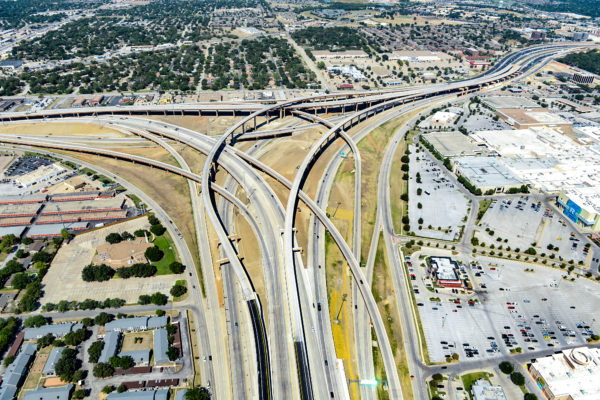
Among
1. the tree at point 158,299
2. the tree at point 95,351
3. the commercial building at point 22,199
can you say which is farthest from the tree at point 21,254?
the tree at point 158,299

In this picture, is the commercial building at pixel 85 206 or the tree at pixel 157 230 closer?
the tree at pixel 157 230

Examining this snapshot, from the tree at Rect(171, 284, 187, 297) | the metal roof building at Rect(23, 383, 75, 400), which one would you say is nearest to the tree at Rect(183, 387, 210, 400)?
the metal roof building at Rect(23, 383, 75, 400)

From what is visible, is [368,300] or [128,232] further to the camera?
[128,232]

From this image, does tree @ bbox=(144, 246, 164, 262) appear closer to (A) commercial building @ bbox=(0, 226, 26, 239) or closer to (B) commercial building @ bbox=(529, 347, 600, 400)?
(A) commercial building @ bbox=(0, 226, 26, 239)

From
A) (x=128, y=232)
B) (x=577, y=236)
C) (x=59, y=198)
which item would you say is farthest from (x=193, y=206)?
(x=577, y=236)

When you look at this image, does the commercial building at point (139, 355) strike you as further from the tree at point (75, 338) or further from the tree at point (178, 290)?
the tree at point (178, 290)

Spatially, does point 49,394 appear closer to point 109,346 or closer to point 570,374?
point 109,346

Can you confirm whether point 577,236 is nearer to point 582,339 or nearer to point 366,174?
point 582,339
